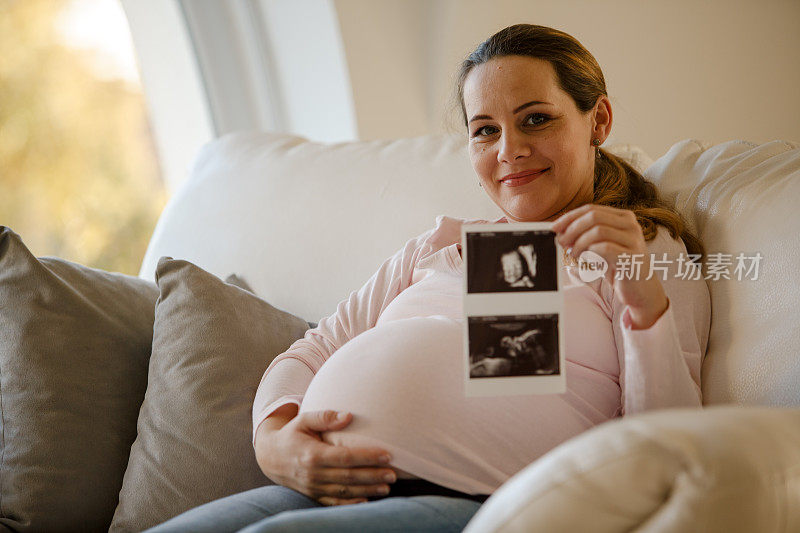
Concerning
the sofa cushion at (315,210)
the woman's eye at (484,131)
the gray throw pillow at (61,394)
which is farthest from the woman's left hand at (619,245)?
the gray throw pillow at (61,394)

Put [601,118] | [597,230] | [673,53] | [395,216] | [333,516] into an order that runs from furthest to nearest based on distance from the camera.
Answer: [673,53], [395,216], [601,118], [597,230], [333,516]

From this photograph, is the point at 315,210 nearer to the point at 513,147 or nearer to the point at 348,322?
the point at 348,322

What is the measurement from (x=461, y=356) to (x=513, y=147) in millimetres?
355

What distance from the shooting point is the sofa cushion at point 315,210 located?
148 centimetres

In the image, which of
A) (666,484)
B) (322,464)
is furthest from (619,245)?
(322,464)

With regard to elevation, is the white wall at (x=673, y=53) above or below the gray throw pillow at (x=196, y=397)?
above

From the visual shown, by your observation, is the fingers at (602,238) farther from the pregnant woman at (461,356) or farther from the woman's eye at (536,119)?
the woman's eye at (536,119)

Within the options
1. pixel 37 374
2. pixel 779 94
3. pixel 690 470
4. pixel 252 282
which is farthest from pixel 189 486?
pixel 779 94

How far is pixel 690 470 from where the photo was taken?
2.00 ft

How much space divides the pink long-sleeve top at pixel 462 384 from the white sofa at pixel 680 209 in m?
0.08

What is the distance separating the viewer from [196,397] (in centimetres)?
119

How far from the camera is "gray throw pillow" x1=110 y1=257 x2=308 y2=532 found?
1134mm

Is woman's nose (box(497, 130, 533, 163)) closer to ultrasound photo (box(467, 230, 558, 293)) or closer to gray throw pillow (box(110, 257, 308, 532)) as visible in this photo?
ultrasound photo (box(467, 230, 558, 293))

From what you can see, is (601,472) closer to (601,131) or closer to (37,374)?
(601,131)
